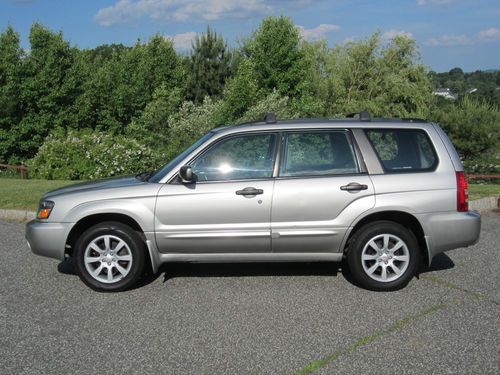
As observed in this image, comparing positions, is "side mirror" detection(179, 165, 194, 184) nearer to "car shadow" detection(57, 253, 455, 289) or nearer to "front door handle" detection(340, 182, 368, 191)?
"car shadow" detection(57, 253, 455, 289)

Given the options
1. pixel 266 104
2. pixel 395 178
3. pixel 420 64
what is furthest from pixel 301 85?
pixel 395 178

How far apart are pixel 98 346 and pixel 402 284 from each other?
2979 millimetres

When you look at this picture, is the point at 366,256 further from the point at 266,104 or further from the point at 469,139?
the point at 469,139

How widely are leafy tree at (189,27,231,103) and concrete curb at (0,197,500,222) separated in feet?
131

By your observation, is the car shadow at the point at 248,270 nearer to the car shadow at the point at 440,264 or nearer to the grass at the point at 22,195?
the car shadow at the point at 440,264

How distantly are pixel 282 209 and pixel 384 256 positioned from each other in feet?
3.69

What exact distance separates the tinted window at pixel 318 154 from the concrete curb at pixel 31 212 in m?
5.45

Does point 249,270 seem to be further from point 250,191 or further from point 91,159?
point 91,159

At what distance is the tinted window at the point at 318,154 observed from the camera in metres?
5.62

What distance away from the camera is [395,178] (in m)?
5.58

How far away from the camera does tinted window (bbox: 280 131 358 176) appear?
18.5 ft

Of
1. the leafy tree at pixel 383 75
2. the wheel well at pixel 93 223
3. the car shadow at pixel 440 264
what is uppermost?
the leafy tree at pixel 383 75

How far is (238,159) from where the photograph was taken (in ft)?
18.7

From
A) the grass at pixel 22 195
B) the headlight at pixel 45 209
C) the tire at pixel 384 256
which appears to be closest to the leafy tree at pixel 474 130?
the grass at pixel 22 195
